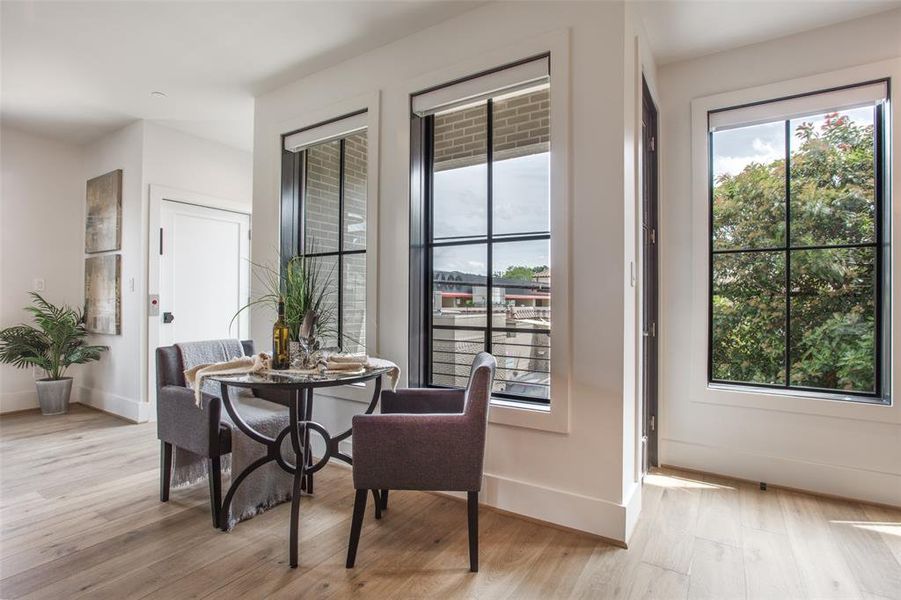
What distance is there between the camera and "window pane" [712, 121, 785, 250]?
2.75 meters

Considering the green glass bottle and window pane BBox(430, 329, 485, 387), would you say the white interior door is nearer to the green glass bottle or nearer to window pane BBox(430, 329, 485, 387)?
the green glass bottle

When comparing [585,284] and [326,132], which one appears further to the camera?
[326,132]

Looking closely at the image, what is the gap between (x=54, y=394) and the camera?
4.15 metres

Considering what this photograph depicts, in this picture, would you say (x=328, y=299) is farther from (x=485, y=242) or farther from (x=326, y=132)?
(x=485, y=242)

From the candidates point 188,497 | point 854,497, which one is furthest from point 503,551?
point 854,497

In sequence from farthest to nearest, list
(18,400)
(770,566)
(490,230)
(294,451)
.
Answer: (18,400) → (490,230) → (294,451) → (770,566)

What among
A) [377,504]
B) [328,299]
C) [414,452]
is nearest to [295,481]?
[377,504]

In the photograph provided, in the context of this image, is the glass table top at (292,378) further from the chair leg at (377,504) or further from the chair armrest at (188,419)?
the chair leg at (377,504)

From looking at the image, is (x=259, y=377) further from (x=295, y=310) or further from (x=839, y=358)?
(x=839, y=358)

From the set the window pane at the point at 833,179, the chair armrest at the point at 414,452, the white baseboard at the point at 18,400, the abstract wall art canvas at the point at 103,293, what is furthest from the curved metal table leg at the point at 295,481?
the white baseboard at the point at 18,400

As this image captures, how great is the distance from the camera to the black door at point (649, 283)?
2748mm

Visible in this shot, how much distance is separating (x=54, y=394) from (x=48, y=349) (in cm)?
43

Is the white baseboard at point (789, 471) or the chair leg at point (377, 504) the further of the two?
the white baseboard at point (789, 471)

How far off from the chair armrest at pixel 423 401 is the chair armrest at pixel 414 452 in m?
0.37
